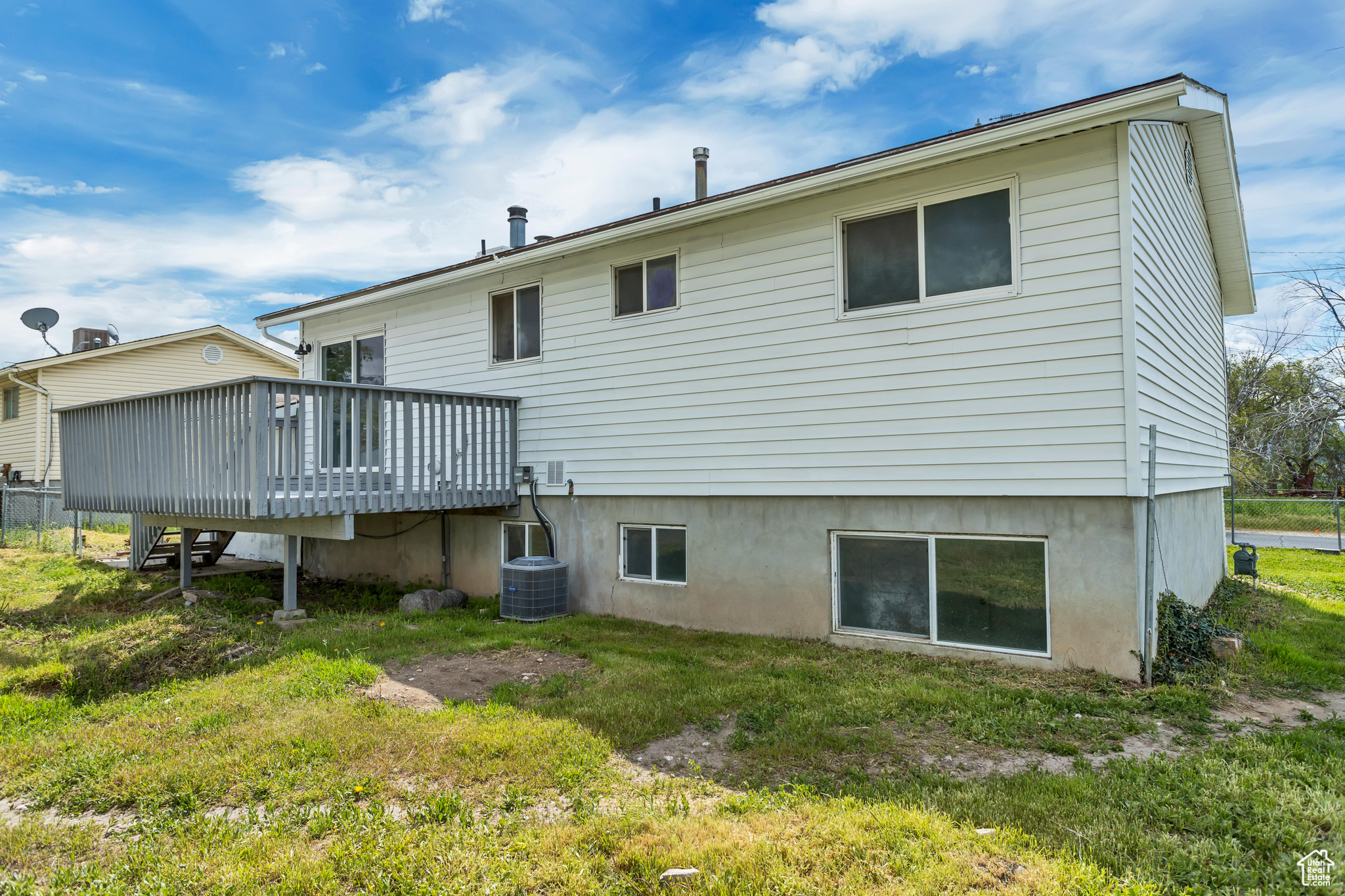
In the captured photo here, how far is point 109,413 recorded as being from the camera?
10.1 metres

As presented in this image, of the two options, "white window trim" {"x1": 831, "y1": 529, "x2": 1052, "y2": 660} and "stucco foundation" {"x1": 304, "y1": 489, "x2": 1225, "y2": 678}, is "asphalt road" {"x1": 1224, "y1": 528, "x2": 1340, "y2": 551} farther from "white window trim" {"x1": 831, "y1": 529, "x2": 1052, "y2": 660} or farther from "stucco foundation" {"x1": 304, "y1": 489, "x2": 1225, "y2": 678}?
"white window trim" {"x1": 831, "y1": 529, "x2": 1052, "y2": 660}

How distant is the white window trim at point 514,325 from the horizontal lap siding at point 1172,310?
6.74 metres

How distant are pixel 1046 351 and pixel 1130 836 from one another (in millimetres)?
4006

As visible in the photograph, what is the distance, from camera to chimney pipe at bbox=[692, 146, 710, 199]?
32.2 feet

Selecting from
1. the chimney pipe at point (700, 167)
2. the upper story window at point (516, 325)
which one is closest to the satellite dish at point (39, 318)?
the upper story window at point (516, 325)

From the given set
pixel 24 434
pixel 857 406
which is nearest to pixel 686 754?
pixel 857 406

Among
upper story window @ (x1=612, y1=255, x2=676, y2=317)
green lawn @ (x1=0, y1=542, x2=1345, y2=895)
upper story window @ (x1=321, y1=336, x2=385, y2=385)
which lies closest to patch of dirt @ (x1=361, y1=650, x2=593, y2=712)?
green lawn @ (x1=0, y1=542, x2=1345, y2=895)

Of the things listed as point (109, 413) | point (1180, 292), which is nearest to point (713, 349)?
point (1180, 292)

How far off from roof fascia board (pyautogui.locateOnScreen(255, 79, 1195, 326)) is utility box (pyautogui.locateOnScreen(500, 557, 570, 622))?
12.7 feet

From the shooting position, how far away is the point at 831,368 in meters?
7.34

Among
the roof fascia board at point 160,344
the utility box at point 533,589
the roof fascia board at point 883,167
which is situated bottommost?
the utility box at point 533,589

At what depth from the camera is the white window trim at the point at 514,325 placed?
9977 mm

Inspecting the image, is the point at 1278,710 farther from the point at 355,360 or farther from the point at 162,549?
the point at 162,549

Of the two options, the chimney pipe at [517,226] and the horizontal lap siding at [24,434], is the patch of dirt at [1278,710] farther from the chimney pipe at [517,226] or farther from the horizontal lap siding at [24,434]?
the horizontal lap siding at [24,434]
